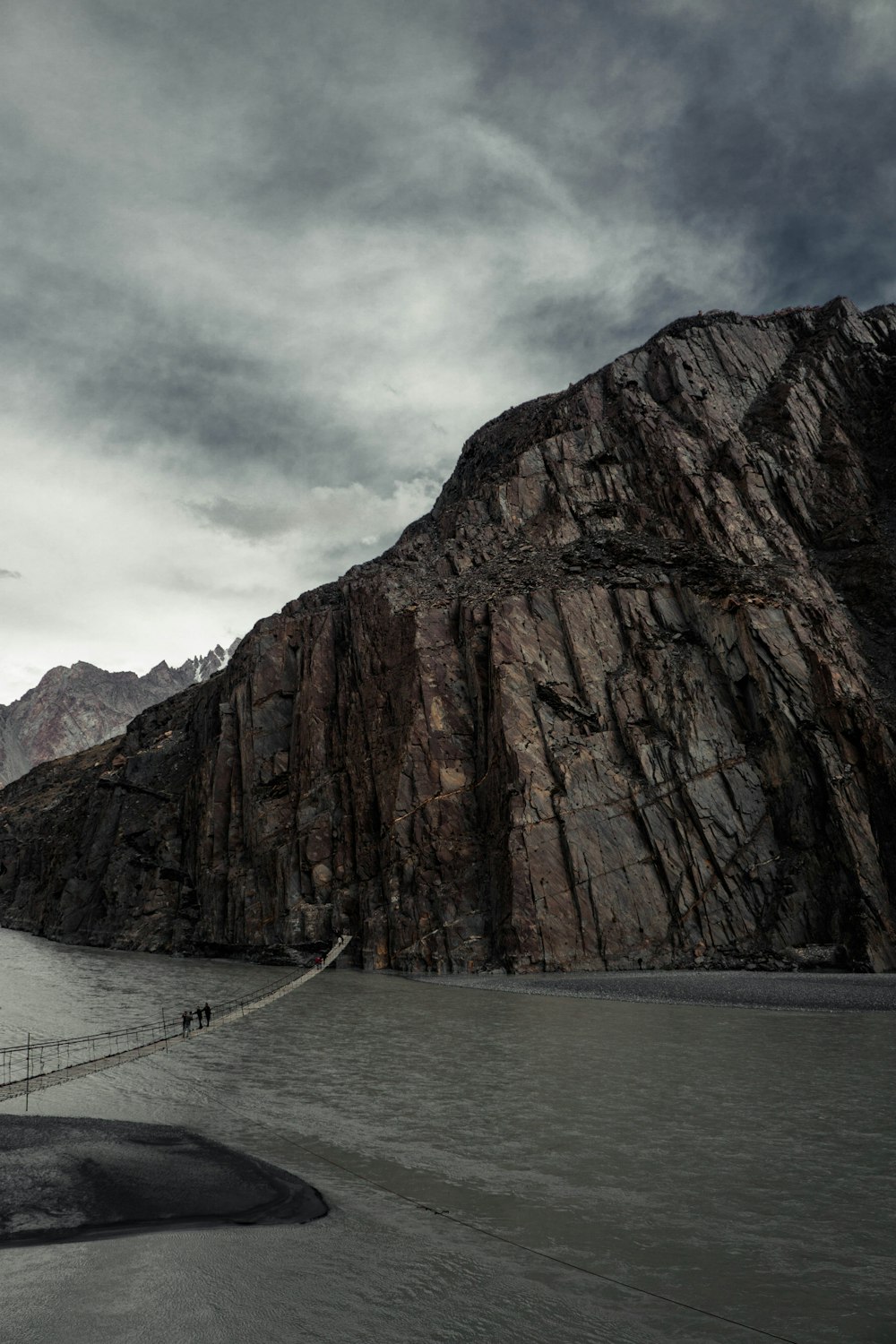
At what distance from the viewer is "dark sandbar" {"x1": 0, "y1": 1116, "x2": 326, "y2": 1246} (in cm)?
1388

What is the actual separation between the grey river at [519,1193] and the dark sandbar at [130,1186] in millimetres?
751

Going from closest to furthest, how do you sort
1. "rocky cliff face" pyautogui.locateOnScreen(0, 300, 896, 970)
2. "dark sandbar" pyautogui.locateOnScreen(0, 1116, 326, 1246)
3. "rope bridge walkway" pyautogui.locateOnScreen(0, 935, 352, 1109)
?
"dark sandbar" pyautogui.locateOnScreen(0, 1116, 326, 1246) < "rope bridge walkway" pyautogui.locateOnScreen(0, 935, 352, 1109) < "rocky cliff face" pyautogui.locateOnScreen(0, 300, 896, 970)

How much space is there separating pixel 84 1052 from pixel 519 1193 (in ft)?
74.0

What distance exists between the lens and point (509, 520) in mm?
80625

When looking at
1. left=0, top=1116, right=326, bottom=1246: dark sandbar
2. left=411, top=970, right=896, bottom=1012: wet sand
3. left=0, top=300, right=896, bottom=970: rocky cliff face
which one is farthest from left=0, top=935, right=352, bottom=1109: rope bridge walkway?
left=0, top=300, right=896, bottom=970: rocky cliff face

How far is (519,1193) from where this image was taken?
50.8 ft

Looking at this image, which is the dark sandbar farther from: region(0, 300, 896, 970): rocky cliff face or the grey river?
region(0, 300, 896, 970): rocky cliff face

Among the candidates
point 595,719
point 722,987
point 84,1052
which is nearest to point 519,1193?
point 84,1052

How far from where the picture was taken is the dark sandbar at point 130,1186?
13875 millimetres

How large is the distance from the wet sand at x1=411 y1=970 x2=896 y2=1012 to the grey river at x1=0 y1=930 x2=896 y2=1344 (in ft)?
16.4

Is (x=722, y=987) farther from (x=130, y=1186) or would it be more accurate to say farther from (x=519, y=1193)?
(x=130, y=1186)

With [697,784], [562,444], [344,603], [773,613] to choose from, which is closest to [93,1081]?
[697,784]

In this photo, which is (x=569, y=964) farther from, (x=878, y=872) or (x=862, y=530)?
(x=862, y=530)

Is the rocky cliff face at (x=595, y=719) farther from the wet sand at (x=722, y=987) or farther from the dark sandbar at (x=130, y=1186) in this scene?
the dark sandbar at (x=130, y=1186)
